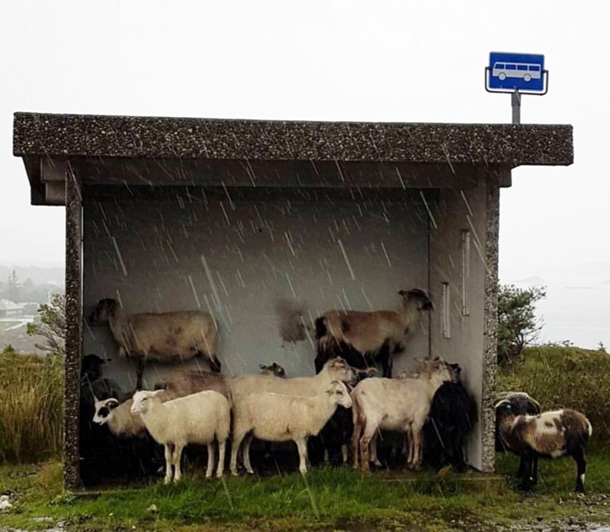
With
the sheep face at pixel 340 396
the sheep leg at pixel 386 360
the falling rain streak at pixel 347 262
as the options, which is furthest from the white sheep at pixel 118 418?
the falling rain streak at pixel 347 262

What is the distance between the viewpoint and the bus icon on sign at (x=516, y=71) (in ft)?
29.5

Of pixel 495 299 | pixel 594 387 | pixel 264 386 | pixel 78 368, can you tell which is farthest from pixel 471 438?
pixel 78 368

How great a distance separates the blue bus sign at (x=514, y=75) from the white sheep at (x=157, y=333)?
357 cm

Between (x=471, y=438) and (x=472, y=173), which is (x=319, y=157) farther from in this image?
(x=471, y=438)

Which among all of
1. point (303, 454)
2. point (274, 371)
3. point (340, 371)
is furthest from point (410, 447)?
point (274, 371)

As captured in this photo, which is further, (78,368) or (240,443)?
(240,443)

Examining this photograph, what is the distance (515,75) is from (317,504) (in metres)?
4.28

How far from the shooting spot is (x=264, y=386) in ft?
28.7

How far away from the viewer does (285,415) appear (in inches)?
322

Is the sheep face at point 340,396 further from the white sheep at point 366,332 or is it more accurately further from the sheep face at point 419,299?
the sheep face at point 419,299

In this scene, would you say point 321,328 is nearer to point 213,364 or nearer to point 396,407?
point 213,364

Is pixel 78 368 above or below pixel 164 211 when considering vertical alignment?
below

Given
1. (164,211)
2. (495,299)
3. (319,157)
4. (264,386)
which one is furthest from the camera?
(164,211)

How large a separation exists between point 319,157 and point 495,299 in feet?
6.50
